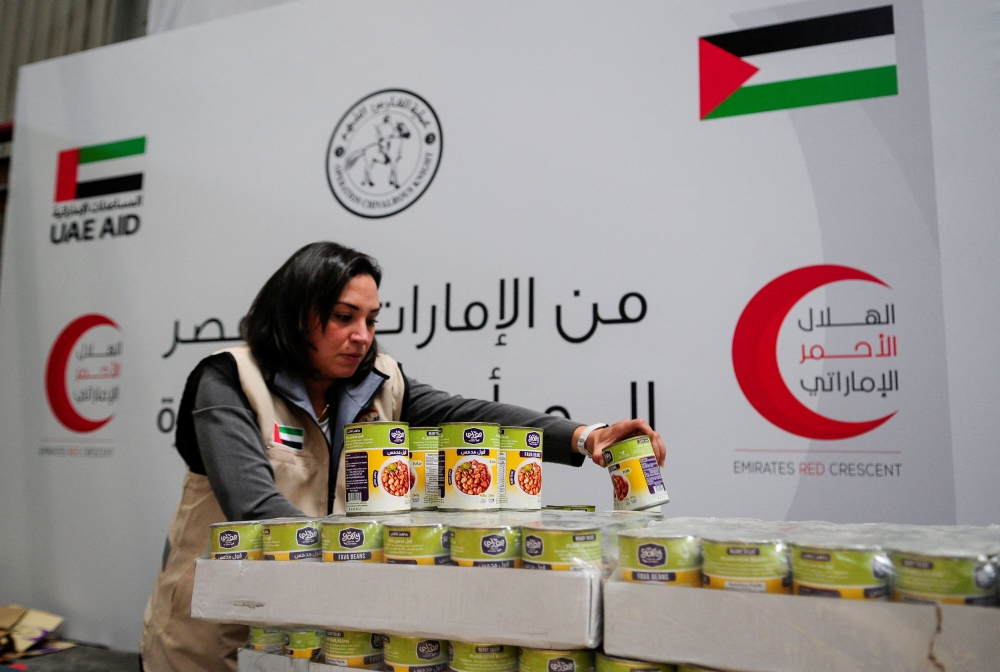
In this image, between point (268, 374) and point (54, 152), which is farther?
point (54, 152)

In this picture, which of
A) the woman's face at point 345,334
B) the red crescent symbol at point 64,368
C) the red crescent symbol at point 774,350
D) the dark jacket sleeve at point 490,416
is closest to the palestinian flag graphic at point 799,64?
the red crescent symbol at point 774,350

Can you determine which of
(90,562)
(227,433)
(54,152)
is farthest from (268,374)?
(54,152)

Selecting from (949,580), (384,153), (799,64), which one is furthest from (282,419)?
(799,64)

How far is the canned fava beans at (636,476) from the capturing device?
1.44m

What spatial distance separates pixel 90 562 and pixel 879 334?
3.41 metres

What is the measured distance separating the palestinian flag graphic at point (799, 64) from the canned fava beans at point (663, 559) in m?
2.04

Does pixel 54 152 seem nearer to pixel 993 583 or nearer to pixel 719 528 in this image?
pixel 719 528

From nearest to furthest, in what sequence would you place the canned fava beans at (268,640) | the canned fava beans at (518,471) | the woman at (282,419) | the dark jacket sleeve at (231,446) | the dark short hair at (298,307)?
the canned fava beans at (268,640), the canned fava beans at (518,471), the dark jacket sleeve at (231,446), the woman at (282,419), the dark short hair at (298,307)

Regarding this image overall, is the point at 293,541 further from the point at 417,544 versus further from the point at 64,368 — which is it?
the point at 64,368

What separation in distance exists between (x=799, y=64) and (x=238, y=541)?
230 cm

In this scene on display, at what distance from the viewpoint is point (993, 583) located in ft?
2.48

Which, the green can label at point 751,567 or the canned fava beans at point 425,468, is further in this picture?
the canned fava beans at point 425,468

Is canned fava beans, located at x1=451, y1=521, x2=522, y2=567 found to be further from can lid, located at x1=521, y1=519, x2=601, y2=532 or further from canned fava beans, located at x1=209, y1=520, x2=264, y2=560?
canned fava beans, located at x1=209, y1=520, x2=264, y2=560

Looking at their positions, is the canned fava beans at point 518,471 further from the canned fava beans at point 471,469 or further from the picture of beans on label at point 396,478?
the picture of beans on label at point 396,478
